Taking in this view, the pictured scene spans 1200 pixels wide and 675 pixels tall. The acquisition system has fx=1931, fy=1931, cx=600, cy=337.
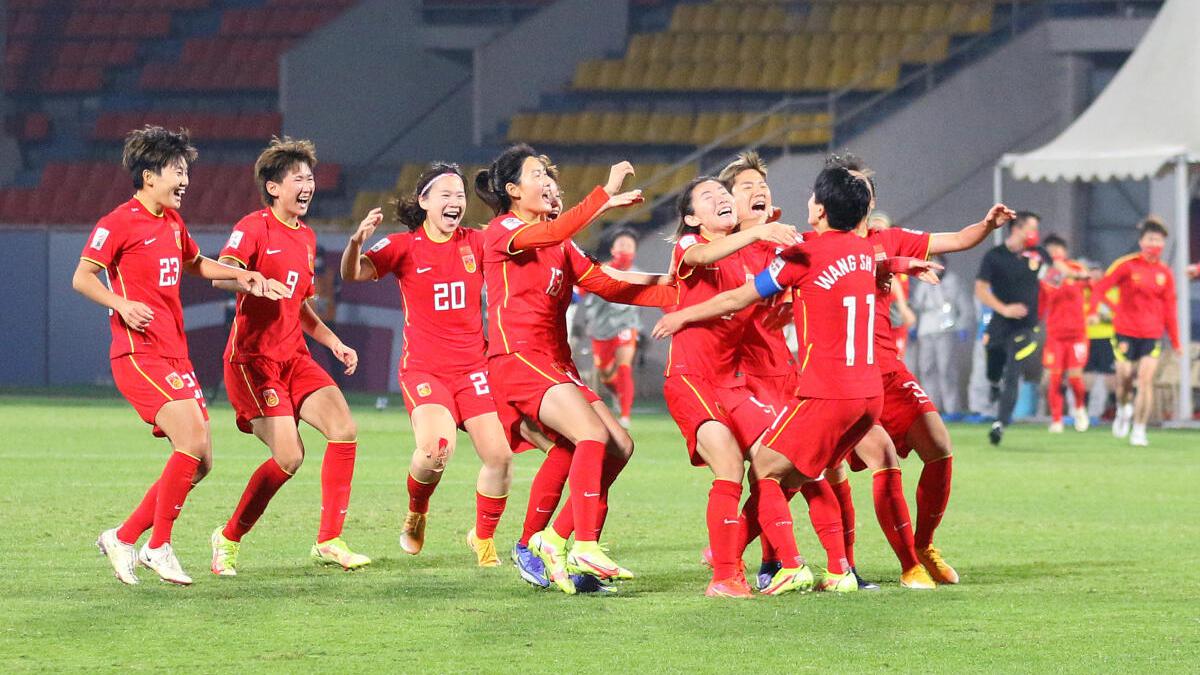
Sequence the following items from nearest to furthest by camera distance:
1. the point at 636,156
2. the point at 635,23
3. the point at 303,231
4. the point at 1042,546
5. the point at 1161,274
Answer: the point at 303,231 → the point at 1042,546 → the point at 1161,274 → the point at 636,156 → the point at 635,23

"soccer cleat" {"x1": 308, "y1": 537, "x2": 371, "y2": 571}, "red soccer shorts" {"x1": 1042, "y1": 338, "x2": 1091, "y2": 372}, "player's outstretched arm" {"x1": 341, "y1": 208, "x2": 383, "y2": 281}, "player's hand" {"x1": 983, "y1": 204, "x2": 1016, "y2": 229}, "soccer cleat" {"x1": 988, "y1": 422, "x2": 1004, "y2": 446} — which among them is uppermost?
"player's hand" {"x1": 983, "y1": 204, "x2": 1016, "y2": 229}

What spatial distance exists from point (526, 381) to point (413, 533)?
58.5 inches

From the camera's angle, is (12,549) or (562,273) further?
(12,549)

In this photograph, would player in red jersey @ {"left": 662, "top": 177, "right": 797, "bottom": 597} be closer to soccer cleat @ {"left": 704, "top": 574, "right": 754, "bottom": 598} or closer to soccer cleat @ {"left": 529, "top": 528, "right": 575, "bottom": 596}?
soccer cleat @ {"left": 704, "top": 574, "right": 754, "bottom": 598}

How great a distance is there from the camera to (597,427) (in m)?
7.61

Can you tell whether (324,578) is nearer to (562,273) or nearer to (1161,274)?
(562,273)

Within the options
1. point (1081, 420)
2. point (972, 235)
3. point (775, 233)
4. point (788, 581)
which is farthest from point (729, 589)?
point (1081, 420)

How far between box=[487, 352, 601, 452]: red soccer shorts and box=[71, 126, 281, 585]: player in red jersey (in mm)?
1008

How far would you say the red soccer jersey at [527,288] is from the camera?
779 centimetres

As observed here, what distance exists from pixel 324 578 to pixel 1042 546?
11.8 feet

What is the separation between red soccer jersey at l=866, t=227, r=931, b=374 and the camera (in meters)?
7.84

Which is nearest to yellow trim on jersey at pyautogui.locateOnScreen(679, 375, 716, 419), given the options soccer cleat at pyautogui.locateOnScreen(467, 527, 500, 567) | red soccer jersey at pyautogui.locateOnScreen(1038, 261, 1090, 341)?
soccer cleat at pyautogui.locateOnScreen(467, 527, 500, 567)

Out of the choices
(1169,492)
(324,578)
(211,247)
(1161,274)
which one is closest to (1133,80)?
(1161,274)

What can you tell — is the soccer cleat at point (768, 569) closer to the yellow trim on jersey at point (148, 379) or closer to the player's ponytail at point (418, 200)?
the player's ponytail at point (418, 200)
